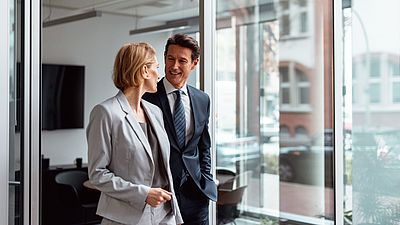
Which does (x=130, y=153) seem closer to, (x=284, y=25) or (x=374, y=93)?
(x=374, y=93)

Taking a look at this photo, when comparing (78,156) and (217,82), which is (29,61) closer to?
(217,82)

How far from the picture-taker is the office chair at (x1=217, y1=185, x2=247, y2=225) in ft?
12.2

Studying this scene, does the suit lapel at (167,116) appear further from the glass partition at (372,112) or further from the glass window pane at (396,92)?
the glass window pane at (396,92)

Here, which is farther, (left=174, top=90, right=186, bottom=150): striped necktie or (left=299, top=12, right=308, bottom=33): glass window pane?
(left=299, top=12, right=308, bottom=33): glass window pane

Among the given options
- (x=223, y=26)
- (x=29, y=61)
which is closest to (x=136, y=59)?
(x=29, y=61)

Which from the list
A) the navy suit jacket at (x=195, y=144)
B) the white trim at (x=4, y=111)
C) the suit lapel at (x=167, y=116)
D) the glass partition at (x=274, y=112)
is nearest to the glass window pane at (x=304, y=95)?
the glass partition at (x=274, y=112)

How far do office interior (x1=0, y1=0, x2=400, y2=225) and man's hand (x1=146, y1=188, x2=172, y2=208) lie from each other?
79 cm

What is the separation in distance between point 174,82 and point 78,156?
2.85m

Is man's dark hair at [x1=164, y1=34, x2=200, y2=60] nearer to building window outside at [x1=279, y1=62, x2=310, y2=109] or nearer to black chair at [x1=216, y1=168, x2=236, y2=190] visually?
black chair at [x1=216, y1=168, x2=236, y2=190]

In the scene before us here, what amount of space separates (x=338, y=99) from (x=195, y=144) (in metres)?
1.67

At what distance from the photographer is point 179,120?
2.66 m

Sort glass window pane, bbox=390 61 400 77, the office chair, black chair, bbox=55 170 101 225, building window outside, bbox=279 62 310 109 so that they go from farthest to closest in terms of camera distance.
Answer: building window outside, bbox=279 62 310 109 → glass window pane, bbox=390 61 400 77 → the office chair → black chair, bbox=55 170 101 225

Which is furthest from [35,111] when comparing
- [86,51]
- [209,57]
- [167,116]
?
[86,51]

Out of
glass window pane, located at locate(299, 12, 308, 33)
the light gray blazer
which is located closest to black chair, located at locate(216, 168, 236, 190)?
the light gray blazer
